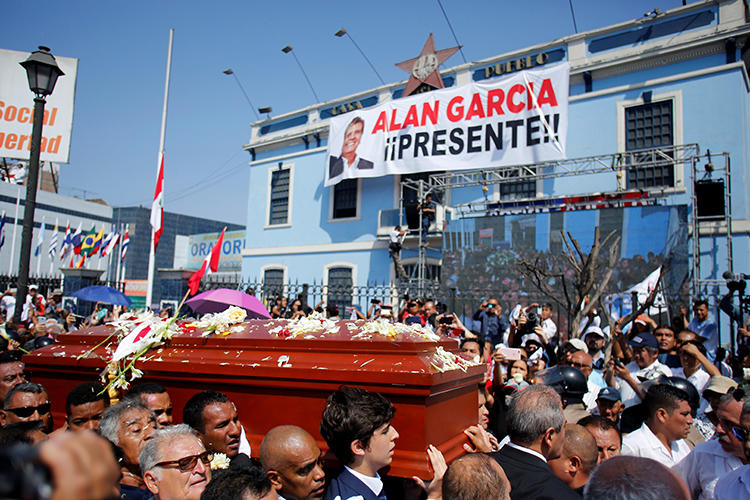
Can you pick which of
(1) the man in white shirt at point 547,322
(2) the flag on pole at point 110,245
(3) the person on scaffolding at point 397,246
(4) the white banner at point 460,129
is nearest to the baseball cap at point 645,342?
(1) the man in white shirt at point 547,322

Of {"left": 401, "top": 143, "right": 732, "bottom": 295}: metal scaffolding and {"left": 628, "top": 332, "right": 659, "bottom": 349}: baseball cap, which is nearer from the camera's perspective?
{"left": 628, "top": 332, "right": 659, "bottom": 349}: baseball cap

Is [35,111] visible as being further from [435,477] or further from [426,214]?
[426,214]

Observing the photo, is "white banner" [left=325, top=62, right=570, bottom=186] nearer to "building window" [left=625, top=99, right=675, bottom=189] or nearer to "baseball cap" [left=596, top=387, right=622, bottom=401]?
"building window" [left=625, top=99, right=675, bottom=189]

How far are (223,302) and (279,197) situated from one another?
15529 millimetres

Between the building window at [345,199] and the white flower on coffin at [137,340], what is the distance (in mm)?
14898

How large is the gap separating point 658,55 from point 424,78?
622 centimetres

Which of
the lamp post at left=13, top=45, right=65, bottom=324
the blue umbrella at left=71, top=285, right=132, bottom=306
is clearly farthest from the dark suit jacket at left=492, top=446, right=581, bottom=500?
the blue umbrella at left=71, top=285, right=132, bottom=306

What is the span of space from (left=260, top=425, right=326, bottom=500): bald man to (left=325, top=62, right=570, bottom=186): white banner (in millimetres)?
11683

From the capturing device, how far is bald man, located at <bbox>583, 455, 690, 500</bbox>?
1315mm

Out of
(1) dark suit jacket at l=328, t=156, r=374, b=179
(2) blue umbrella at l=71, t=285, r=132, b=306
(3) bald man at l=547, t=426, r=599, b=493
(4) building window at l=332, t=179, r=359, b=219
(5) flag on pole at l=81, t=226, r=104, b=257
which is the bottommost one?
(3) bald man at l=547, t=426, r=599, b=493

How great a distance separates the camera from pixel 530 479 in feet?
7.23

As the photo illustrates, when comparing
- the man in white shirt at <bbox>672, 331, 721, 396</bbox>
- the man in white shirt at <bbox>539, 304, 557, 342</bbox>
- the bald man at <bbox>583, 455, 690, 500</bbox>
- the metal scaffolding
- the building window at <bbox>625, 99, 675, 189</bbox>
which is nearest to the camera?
the bald man at <bbox>583, 455, 690, 500</bbox>

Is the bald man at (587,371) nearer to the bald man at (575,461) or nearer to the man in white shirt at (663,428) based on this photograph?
the man in white shirt at (663,428)

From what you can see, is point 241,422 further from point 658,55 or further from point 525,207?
point 658,55
